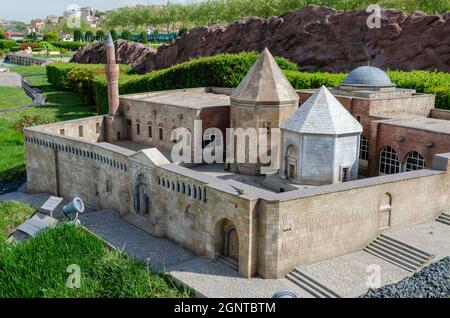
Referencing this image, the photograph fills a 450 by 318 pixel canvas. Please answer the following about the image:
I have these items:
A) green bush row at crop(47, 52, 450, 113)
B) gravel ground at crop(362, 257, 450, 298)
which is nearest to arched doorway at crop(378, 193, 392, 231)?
gravel ground at crop(362, 257, 450, 298)

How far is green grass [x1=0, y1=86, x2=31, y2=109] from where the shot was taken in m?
57.0

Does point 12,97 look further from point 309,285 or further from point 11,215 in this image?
point 309,285

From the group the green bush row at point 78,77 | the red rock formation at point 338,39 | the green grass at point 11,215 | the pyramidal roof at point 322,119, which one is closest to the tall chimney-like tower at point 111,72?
the green grass at point 11,215

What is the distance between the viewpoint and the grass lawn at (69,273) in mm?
16562

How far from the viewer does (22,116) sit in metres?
47.8

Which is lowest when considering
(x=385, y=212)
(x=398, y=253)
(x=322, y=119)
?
(x=398, y=253)

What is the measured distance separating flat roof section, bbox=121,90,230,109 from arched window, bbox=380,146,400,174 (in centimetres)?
985

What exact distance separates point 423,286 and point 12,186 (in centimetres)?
2746

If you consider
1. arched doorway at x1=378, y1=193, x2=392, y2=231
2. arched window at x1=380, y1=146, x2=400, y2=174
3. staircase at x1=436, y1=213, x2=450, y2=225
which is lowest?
staircase at x1=436, y1=213, x2=450, y2=225

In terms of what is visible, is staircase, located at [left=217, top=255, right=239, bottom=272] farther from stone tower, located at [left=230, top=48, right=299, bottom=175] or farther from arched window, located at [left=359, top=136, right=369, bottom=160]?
arched window, located at [left=359, top=136, right=369, bottom=160]

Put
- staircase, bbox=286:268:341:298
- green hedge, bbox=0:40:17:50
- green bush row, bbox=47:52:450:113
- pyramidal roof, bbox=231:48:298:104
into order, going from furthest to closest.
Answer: green hedge, bbox=0:40:17:50 → green bush row, bbox=47:52:450:113 → pyramidal roof, bbox=231:48:298:104 → staircase, bbox=286:268:341:298

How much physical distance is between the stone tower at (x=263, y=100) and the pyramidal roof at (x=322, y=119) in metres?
3.37

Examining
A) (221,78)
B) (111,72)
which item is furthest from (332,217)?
(221,78)

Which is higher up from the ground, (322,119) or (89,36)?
(89,36)
